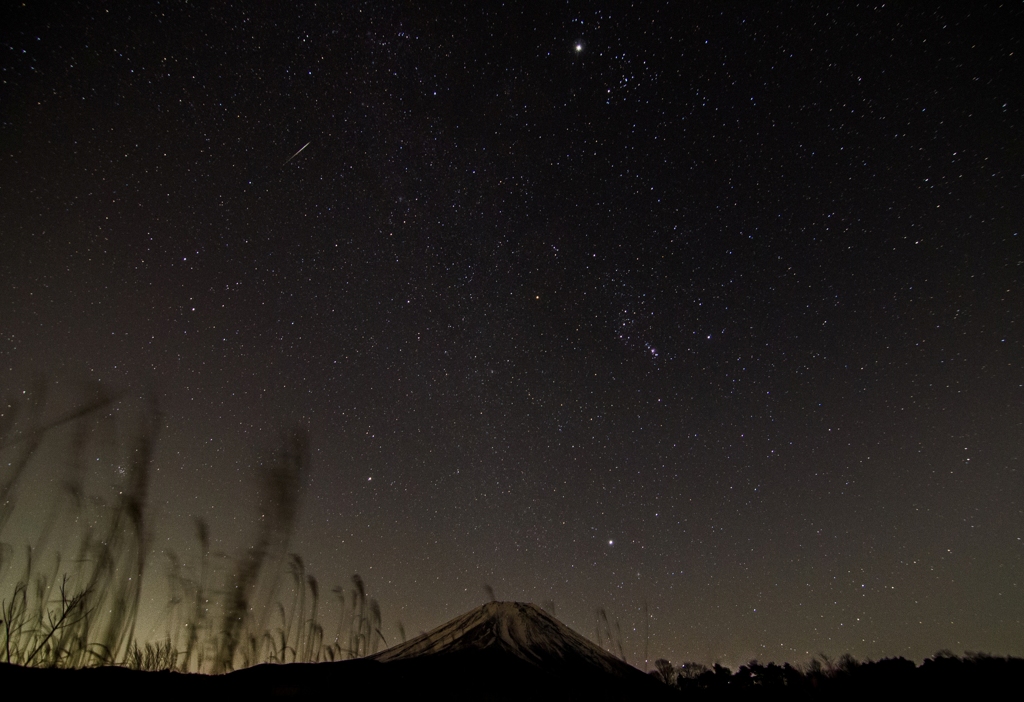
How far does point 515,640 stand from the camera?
1761 centimetres

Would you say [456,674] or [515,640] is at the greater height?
[515,640]

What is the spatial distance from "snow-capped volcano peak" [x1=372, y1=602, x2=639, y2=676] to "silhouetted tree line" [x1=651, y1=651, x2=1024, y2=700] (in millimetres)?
3370

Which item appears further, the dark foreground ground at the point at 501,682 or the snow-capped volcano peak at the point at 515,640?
the snow-capped volcano peak at the point at 515,640

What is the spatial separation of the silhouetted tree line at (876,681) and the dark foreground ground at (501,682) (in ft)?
0.09

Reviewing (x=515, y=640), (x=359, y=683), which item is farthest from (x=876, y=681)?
(x=359, y=683)

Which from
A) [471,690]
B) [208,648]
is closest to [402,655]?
[471,690]

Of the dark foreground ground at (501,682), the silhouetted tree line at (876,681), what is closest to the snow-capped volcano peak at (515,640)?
the dark foreground ground at (501,682)

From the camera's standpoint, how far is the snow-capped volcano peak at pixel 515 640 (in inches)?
665

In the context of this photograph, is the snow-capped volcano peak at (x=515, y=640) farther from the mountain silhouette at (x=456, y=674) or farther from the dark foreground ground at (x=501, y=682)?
the dark foreground ground at (x=501, y=682)

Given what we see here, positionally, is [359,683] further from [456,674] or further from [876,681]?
[876,681]

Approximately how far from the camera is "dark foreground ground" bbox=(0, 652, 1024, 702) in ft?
35.7

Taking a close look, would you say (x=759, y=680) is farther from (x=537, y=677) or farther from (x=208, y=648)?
(x=208, y=648)

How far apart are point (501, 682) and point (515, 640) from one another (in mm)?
3443

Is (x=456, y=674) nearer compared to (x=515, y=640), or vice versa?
(x=456, y=674)
